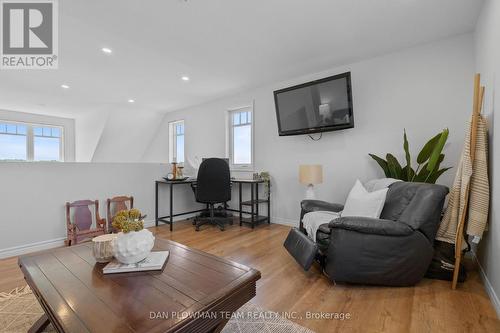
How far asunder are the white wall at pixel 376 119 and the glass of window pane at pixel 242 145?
286 mm

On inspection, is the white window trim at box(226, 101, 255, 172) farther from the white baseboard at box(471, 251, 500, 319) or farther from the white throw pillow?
the white baseboard at box(471, 251, 500, 319)

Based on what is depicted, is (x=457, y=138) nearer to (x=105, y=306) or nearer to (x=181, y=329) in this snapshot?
(x=181, y=329)

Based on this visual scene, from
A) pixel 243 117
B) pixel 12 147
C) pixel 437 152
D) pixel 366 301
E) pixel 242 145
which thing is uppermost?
pixel 243 117

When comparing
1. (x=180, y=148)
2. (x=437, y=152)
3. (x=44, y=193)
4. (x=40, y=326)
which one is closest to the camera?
(x=40, y=326)

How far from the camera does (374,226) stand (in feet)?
6.26

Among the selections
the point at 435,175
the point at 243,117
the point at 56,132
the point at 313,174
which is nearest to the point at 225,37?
the point at 313,174


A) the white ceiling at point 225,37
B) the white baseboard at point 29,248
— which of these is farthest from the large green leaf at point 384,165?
the white baseboard at point 29,248

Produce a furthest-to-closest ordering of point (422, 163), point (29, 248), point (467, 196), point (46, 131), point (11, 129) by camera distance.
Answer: point (46, 131)
point (11, 129)
point (29, 248)
point (422, 163)
point (467, 196)

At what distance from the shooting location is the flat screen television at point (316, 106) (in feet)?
10.3

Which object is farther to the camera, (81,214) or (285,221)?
(285,221)

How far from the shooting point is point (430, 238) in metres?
1.96

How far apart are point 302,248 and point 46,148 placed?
8516 mm

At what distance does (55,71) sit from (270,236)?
425 centimetres

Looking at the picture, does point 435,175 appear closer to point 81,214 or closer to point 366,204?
point 366,204
